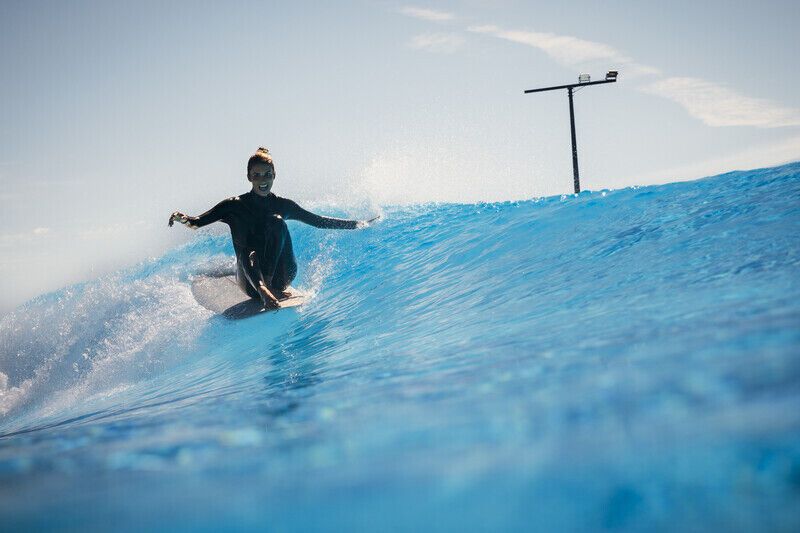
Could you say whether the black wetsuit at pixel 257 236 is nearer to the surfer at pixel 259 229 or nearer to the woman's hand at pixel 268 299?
the surfer at pixel 259 229

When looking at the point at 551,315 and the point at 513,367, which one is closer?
the point at 513,367

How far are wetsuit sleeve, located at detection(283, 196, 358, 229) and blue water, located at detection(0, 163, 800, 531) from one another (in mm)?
2127

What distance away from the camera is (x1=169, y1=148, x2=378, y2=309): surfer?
6312 millimetres

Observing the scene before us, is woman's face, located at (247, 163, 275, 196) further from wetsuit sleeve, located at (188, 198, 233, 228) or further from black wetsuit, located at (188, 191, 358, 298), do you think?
wetsuit sleeve, located at (188, 198, 233, 228)

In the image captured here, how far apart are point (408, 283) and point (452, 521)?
515 cm

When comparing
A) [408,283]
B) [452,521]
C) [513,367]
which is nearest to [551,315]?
[513,367]

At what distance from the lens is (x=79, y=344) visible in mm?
7176

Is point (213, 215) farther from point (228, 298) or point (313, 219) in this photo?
point (313, 219)

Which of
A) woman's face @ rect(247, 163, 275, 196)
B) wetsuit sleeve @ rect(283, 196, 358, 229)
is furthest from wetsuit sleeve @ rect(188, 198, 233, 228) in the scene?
wetsuit sleeve @ rect(283, 196, 358, 229)

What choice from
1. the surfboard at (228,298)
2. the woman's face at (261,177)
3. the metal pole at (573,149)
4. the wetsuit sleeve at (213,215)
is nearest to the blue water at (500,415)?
the surfboard at (228,298)

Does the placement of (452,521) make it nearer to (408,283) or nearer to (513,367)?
(513,367)

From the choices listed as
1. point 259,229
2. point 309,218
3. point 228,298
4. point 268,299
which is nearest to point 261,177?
point 259,229

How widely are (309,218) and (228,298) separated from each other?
1523 mm

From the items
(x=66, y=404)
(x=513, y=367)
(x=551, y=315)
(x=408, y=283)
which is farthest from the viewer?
(x=408, y=283)
